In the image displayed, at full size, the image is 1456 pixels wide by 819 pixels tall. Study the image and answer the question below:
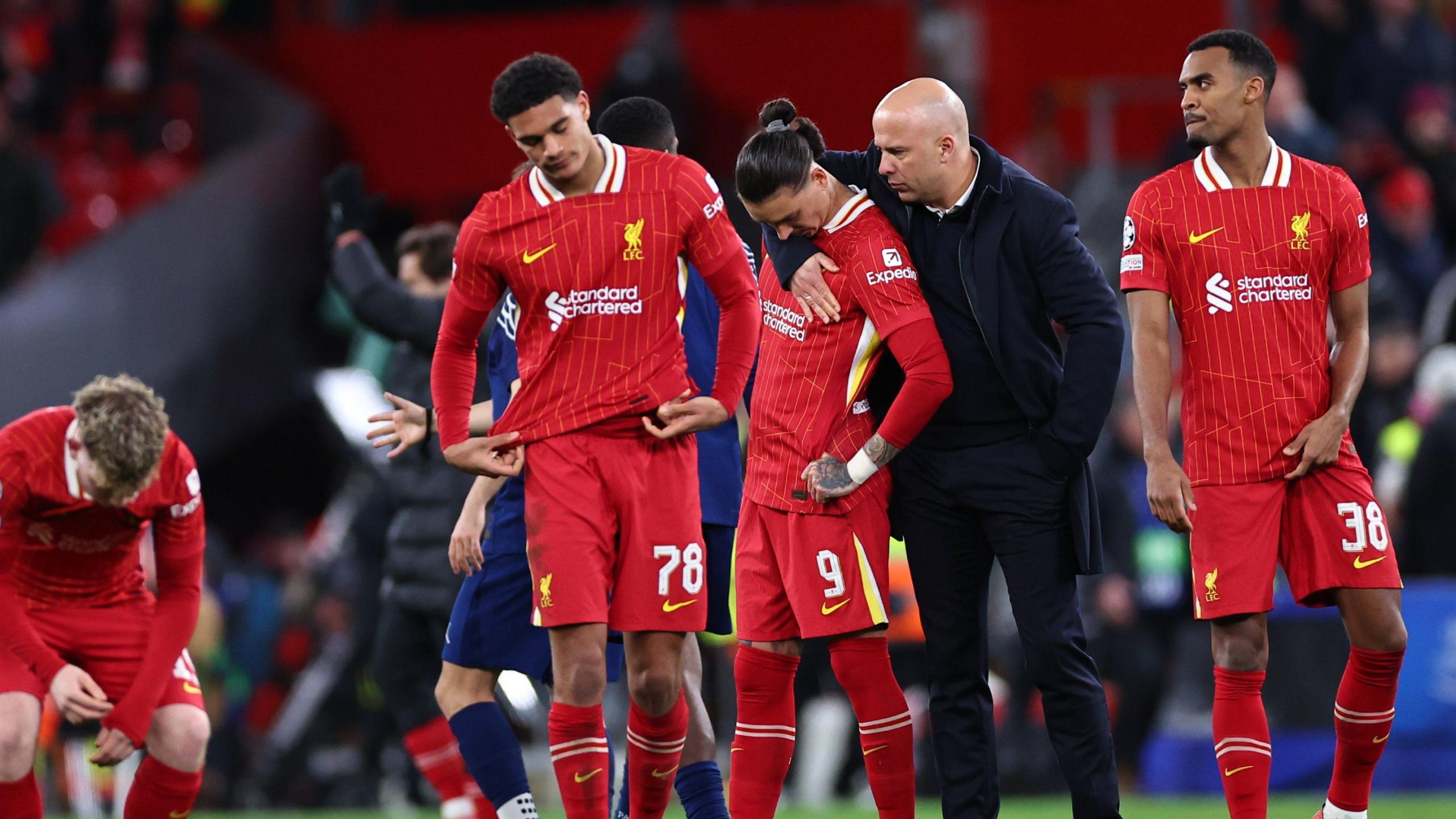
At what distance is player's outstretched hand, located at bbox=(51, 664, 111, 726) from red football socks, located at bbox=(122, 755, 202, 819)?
0.29 m

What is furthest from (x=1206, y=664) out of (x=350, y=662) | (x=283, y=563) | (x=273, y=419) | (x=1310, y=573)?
(x=273, y=419)

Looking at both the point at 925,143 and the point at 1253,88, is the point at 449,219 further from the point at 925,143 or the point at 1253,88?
the point at 1253,88

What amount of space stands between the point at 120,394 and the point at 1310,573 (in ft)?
12.9

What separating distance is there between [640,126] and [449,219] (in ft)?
32.4

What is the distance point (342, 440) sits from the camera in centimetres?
1638

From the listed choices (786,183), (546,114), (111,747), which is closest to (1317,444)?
(786,183)

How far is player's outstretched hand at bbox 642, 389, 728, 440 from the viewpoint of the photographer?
19.3 feet

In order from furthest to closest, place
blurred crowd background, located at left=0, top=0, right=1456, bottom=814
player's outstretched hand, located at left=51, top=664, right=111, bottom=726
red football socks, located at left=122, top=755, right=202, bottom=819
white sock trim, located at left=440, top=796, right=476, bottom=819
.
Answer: blurred crowd background, located at left=0, top=0, right=1456, bottom=814 < white sock trim, located at left=440, top=796, right=476, bottom=819 < red football socks, located at left=122, top=755, right=202, bottom=819 < player's outstretched hand, located at left=51, top=664, right=111, bottom=726

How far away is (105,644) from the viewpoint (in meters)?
6.67

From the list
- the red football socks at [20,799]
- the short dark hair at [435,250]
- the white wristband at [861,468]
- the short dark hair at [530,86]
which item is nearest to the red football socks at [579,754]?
the white wristband at [861,468]

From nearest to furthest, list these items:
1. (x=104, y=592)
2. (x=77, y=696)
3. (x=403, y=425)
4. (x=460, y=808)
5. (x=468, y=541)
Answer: (x=77, y=696), (x=468, y=541), (x=403, y=425), (x=104, y=592), (x=460, y=808)

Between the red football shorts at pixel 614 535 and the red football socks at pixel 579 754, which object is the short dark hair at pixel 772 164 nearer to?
the red football shorts at pixel 614 535

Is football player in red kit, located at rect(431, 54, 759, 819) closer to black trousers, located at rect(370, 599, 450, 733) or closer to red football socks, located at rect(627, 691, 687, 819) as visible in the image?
red football socks, located at rect(627, 691, 687, 819)

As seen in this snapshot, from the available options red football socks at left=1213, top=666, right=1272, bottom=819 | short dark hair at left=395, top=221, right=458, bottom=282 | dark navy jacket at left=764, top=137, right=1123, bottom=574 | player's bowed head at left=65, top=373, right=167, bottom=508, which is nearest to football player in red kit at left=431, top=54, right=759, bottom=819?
dark navy jacket at left=764, top=137, right=1123, bottom=574
